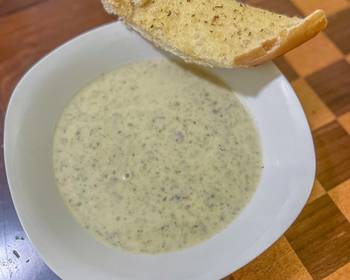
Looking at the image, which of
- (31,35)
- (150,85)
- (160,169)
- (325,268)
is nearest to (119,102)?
(150,85)

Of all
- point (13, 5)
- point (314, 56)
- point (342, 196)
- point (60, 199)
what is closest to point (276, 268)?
point (342, 196)

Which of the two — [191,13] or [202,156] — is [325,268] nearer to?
[202,156]

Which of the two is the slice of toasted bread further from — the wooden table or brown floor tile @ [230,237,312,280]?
brown floor tile @ [230,237,312,280]

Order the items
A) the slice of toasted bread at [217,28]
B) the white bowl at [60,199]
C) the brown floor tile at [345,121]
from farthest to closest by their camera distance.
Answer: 1. the brown floor tile at [345,121]
2. the slice of toasted bread at [217,28]
3. the white bowl at [60,199]

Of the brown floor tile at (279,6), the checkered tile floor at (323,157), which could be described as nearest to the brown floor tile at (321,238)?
the checkered tile floor at (323,157)

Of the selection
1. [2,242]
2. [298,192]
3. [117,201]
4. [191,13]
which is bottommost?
[2,242]

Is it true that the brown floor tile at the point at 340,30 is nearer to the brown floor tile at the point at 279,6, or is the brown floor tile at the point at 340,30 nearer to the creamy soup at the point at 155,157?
the brown floor tile at the point at 279,6

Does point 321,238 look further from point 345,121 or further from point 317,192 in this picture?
point 345,121
